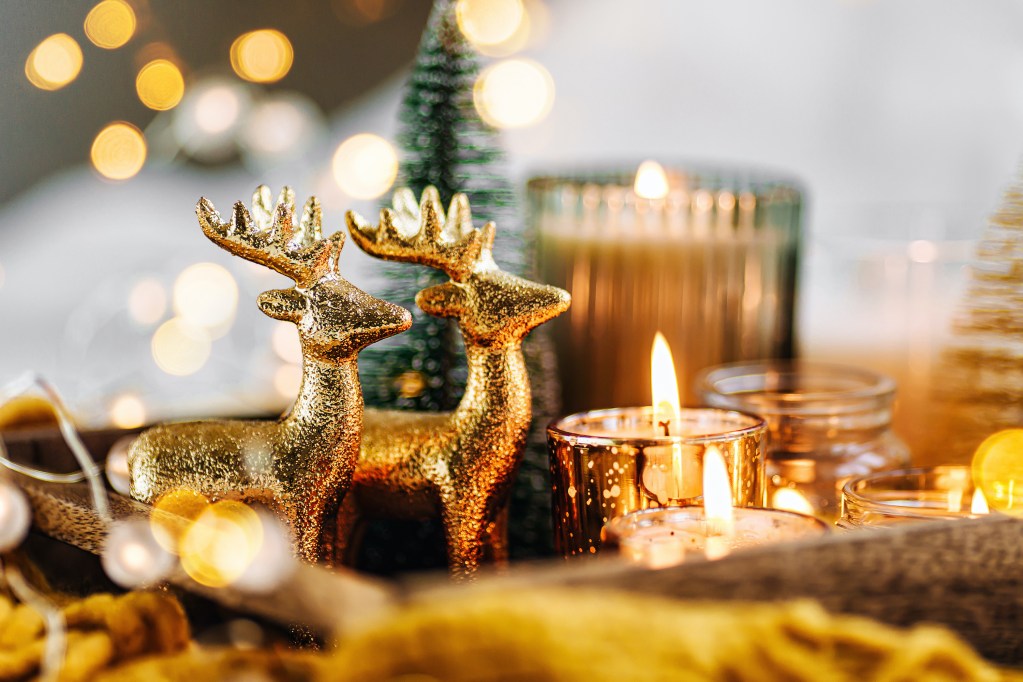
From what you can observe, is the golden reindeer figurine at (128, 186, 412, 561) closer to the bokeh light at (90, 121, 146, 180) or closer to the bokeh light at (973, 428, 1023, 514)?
the bokeh light at (973, 428, 1023, 514)

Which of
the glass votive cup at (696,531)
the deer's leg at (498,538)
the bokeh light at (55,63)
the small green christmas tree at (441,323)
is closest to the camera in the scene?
the glass votive cup at (696,531)

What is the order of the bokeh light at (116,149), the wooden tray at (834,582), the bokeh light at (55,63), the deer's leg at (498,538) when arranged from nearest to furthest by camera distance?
1. the wooden tray at (834,582)
2. the deer's leg at (498,538)
3. the bokeh light at (55,63)
4. the bokeh light at (116,149)

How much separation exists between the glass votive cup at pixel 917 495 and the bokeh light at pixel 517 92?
652 millimetres

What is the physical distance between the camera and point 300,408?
43cm

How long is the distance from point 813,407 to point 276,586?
0.34 meters

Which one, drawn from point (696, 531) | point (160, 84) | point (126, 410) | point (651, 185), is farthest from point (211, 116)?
point (696, 531)

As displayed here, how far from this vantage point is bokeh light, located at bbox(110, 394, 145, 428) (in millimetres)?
632

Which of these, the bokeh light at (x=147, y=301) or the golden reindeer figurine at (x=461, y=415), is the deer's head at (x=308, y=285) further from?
the bokeh light at (x=147, y=301)

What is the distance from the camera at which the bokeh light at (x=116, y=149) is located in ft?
3.16

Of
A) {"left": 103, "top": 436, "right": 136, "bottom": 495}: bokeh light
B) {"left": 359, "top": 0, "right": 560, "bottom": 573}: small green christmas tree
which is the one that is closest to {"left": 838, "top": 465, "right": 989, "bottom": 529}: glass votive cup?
{"left": 359, "top": 0, "right": 560, "bottom": 573}: small green christmas tree

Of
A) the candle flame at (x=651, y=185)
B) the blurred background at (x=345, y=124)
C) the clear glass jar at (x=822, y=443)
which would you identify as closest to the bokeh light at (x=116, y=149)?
the blurred background at (x=345, y=124)

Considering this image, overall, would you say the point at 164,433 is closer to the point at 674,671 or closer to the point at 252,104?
the point at 674,671

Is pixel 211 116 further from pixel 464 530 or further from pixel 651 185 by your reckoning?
pixel 464 530

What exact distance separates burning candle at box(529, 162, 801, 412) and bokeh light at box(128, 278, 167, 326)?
1.79 feet
